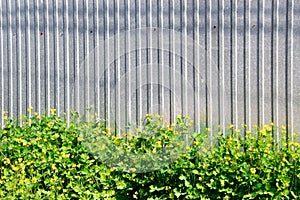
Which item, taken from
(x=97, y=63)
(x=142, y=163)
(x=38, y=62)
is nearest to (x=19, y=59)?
(x=38, y=62)

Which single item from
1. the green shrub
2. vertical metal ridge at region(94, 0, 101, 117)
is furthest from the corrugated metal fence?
the green shrub

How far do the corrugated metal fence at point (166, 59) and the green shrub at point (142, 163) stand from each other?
24 centimetres

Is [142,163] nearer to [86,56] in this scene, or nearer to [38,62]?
[86,56]

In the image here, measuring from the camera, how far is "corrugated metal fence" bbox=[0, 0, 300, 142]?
613cm

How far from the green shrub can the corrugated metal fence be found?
0.80ft

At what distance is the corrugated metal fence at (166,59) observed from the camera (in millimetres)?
6129

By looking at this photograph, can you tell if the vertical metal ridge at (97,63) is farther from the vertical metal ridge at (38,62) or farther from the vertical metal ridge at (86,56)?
the vertical metal ridge at (38,62)

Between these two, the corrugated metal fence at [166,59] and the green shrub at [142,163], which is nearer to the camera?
the green shrub at [142,163]

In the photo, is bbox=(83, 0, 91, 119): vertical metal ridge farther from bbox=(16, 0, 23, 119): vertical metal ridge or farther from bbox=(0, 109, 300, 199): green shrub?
bbox=(16, 0, 23, 119): vertical metal ridge

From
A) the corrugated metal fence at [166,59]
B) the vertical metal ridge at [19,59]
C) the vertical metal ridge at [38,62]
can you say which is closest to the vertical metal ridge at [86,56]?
the corrugated metal fence at [166,59]

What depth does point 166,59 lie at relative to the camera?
6430 mm

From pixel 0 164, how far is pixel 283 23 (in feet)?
10.5

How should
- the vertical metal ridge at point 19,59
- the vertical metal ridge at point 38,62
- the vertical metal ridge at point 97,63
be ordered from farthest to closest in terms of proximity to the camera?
the vertical metal ridge at point 19,59, the vertical metal ridge at point 38,62, the vertical metal ridge at point 97,63

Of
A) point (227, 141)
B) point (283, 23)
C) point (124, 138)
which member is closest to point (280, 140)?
point (227, 141)
